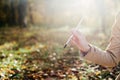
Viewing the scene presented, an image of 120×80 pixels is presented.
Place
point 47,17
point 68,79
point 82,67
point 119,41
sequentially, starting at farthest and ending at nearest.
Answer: point 47,17 < point 82,67 < point 68,79 < point 119,41

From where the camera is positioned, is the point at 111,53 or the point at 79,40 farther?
the point at 111,53

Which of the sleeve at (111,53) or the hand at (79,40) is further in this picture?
the sleeve at (111,53)

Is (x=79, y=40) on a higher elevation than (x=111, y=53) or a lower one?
higher

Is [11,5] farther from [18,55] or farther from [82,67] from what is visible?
[82,67]

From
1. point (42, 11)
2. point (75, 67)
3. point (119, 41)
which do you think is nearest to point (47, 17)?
point (42, 11)

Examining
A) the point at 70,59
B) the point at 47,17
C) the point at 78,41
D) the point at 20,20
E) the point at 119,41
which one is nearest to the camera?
the point at 78,41

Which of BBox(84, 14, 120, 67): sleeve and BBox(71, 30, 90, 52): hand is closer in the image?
BBox(71, 30, 90, 52): hand

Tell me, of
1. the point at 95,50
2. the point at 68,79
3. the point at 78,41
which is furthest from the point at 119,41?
the point at 68,79

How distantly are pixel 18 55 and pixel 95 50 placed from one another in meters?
6.38

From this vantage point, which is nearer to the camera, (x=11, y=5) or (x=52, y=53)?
(x=52, y=53)

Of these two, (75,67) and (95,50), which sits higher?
(95,50)

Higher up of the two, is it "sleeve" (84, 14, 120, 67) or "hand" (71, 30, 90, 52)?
"hand" (71, 30, 90, 52)

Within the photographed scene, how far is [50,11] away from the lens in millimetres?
37688

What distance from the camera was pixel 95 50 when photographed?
4195 mm
